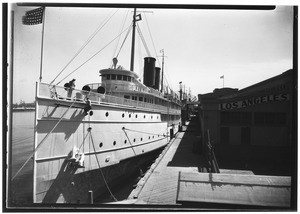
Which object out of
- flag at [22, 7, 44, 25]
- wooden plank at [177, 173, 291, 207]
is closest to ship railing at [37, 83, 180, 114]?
flag at [22, 7, 44, 25]

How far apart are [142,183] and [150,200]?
118 cm

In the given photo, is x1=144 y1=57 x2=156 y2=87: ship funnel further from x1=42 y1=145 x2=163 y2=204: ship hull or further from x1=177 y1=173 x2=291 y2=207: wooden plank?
x1=177 y1=173 x2=291 y2=207: wooden plank

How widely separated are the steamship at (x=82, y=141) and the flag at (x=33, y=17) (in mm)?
2098

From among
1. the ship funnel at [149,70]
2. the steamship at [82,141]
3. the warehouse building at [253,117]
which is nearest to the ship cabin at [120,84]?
the steamship at [82,141]

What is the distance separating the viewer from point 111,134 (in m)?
9.92

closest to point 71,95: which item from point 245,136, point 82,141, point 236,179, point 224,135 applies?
point 82,141

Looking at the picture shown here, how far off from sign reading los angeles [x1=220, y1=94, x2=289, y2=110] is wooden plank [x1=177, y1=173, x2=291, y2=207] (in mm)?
5872

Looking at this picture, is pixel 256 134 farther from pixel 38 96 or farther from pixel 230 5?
pixel 38 96

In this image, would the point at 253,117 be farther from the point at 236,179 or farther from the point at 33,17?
the point at 33,17

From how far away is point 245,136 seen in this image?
10.8 m

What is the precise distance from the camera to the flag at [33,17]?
5664mm

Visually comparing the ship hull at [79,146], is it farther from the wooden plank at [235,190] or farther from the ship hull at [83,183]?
the wooden plank at [235,190]

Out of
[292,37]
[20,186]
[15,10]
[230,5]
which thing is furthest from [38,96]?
[20,186]

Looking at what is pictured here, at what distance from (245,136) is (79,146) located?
9.16 m
